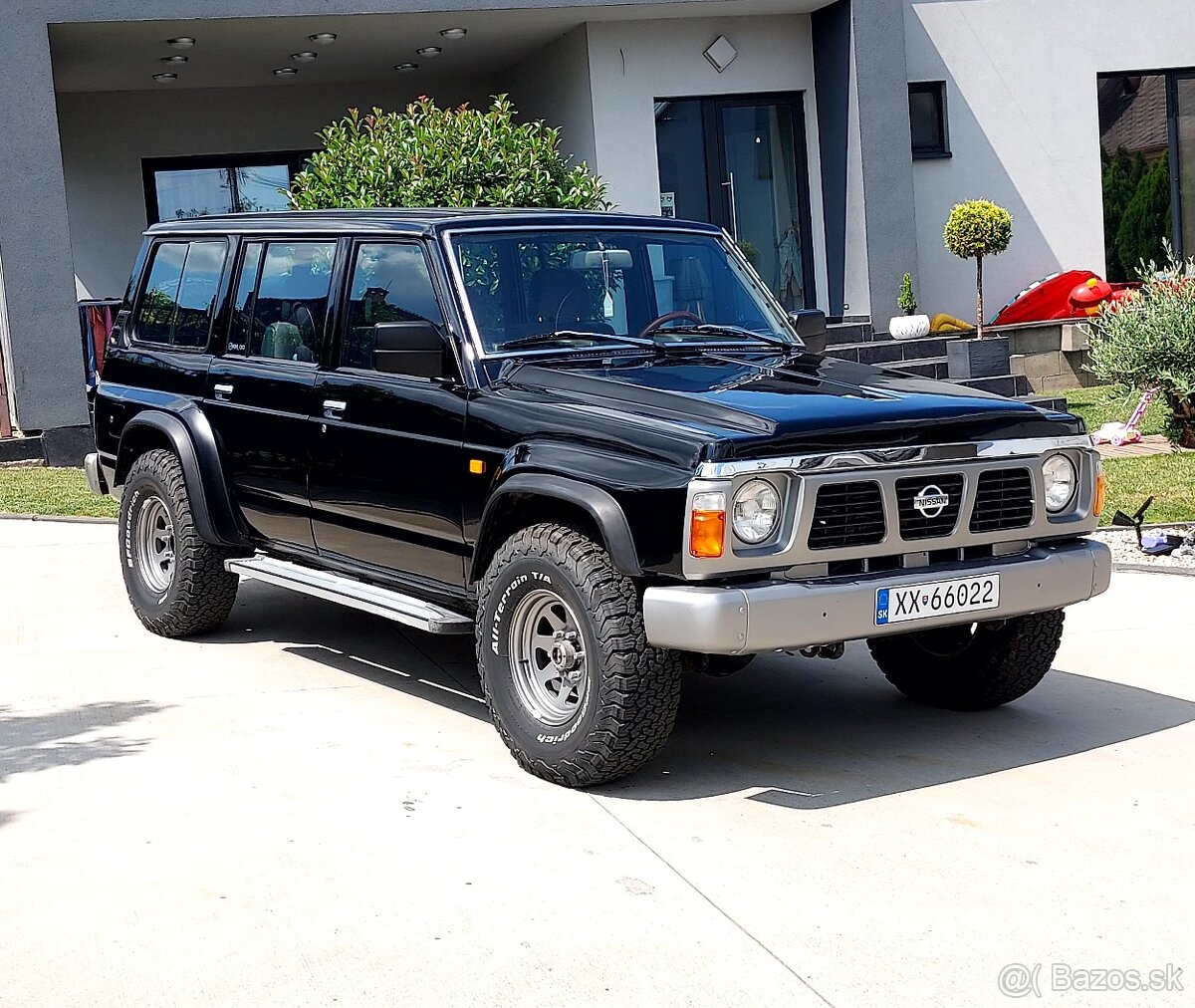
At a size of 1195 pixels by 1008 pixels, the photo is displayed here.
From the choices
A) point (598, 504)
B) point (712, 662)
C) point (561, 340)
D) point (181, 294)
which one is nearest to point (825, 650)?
point (712, 662)

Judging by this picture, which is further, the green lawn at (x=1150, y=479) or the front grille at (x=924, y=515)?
the green lawn at (x=1150, y=479)

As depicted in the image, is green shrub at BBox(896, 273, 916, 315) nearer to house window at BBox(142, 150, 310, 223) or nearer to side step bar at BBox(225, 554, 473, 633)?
house window at BBox(142, 150, 310, 223)

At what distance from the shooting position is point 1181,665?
21.2 ft

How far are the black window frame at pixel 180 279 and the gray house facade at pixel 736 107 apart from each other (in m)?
7.42

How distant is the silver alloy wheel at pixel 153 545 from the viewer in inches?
289

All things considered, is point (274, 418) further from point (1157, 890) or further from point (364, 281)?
point (1157, 890)

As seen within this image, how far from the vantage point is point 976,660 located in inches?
228

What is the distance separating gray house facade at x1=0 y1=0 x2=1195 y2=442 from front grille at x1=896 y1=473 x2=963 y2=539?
11.1 meters

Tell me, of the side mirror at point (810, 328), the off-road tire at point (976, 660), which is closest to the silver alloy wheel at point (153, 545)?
the side mirror at point (810, 328)

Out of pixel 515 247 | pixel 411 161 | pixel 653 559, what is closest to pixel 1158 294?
pixel 411 161

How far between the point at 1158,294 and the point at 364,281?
767 centimetres

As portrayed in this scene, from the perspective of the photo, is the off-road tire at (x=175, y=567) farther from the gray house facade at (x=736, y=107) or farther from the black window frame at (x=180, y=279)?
the gray house facade at (x=736, y=107)

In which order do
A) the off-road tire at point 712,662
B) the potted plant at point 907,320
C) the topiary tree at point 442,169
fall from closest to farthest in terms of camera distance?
the off-road tire at point 712,662
the topiary tree at point 442,169
the potted plant at point 907,320

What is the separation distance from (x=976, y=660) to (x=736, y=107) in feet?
40.9
